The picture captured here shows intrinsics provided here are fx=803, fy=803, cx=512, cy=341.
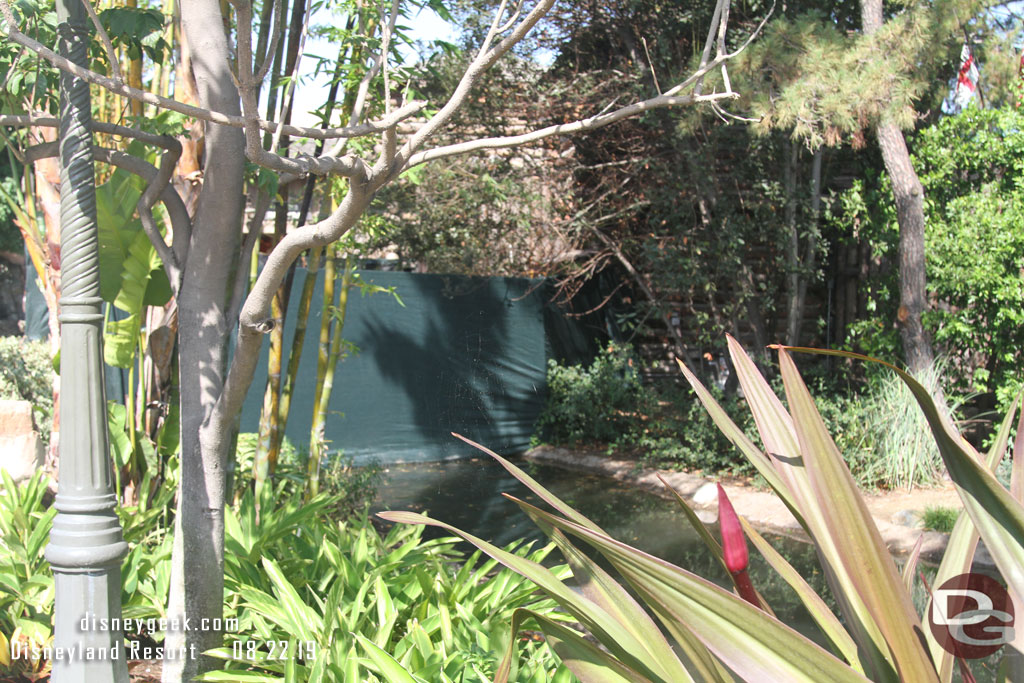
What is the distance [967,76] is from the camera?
290 inches

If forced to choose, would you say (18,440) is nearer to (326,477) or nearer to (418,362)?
(326,477)

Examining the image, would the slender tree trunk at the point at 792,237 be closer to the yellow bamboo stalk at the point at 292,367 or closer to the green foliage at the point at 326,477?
the green foliage at the point at 326,477

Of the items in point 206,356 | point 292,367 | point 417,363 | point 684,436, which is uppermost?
point 206,356

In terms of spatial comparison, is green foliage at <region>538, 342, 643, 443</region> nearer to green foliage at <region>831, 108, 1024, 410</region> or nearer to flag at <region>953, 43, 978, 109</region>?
green foliage at <region>831, 108, 1024, 410</region>

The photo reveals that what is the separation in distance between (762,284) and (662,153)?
1772 mm

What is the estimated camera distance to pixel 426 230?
28.3ft

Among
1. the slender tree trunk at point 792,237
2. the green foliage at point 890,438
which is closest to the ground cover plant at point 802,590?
the green foliage at point 890,438

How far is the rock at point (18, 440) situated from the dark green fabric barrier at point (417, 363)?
3261 millimetres

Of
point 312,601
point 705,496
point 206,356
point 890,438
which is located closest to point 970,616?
point 206,356

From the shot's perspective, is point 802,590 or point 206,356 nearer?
point 802,590

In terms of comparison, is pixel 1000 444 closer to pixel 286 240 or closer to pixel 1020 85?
pixel 286 240

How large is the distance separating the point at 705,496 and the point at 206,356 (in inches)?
204

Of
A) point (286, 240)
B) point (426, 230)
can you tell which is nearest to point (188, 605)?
point (286, 240)

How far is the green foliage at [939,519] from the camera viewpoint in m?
5.50
